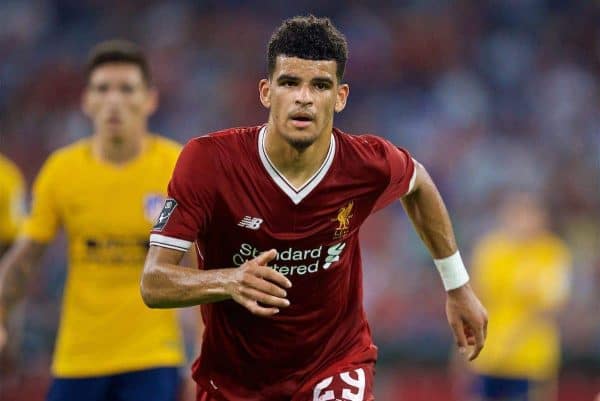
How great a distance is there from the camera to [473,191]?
41.9 ft

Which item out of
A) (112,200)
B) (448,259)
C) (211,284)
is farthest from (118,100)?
Result: (211,284)

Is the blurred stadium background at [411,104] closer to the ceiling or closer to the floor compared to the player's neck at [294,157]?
closer to the ceiling

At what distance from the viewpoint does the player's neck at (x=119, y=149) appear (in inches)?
252

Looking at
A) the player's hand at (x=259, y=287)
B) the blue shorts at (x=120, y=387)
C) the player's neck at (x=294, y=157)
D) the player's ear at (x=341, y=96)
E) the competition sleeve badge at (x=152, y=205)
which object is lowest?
the blue shorts at (x=120, y=387)

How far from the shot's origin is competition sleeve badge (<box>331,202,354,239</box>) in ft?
15.2

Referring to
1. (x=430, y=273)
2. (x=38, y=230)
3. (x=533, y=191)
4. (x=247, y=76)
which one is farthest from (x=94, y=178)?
(x=247, y=76)

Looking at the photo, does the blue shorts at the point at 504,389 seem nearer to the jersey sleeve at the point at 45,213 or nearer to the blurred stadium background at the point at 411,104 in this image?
the blurred stadium background at the point at 411,104

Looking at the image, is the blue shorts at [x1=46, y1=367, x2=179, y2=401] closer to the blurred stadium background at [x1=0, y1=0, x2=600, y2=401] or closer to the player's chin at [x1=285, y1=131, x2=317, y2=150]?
the player's chin at [x1=285, y1=131, x2=317, y2=150]

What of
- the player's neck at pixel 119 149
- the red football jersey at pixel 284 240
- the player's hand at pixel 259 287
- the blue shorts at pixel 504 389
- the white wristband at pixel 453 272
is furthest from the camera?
the blue shorts at pixel 504 389

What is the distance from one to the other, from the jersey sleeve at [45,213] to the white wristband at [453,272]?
227 cm

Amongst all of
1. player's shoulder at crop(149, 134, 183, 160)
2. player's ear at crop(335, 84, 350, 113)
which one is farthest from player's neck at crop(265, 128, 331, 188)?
player's shoulder at crop(149, 134, 183, 160)

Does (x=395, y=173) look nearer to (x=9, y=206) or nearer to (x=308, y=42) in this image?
(x=308, y=42)

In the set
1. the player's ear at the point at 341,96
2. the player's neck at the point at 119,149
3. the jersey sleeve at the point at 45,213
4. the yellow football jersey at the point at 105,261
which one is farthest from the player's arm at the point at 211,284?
the player's neck at the point at 119,149

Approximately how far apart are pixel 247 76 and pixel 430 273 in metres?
3.88
